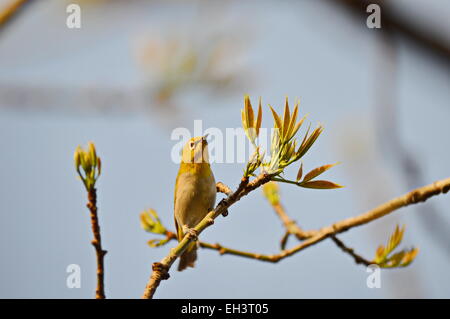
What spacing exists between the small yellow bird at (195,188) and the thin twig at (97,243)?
93 centimetres

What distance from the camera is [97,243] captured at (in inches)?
72.6

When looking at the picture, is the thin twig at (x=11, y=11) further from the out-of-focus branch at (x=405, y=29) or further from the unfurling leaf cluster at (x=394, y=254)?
the unfurling leaf cluster at (x=394, y=254)

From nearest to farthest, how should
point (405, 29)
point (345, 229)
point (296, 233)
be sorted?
point (405, 29) → point (345, 229) → point (296, 233)

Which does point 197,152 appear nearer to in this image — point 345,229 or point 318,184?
point 345,229

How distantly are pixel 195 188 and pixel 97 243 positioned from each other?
1257 mm

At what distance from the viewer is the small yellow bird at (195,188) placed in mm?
2955

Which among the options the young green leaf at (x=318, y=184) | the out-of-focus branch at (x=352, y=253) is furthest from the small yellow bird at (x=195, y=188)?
the young green leaf at (x=318, y=184)

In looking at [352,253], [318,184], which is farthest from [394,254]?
[318,184]

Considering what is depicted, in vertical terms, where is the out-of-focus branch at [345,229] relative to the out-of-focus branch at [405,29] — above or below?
below

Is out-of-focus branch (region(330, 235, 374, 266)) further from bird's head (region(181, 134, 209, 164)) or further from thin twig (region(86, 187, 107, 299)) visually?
thin twig (region(86, 187, 107, 299))

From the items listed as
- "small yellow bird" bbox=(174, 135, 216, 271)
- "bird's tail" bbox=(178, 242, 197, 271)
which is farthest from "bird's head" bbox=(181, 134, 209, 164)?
"bird's tail" bbox=(178, 242, 197, 271)
